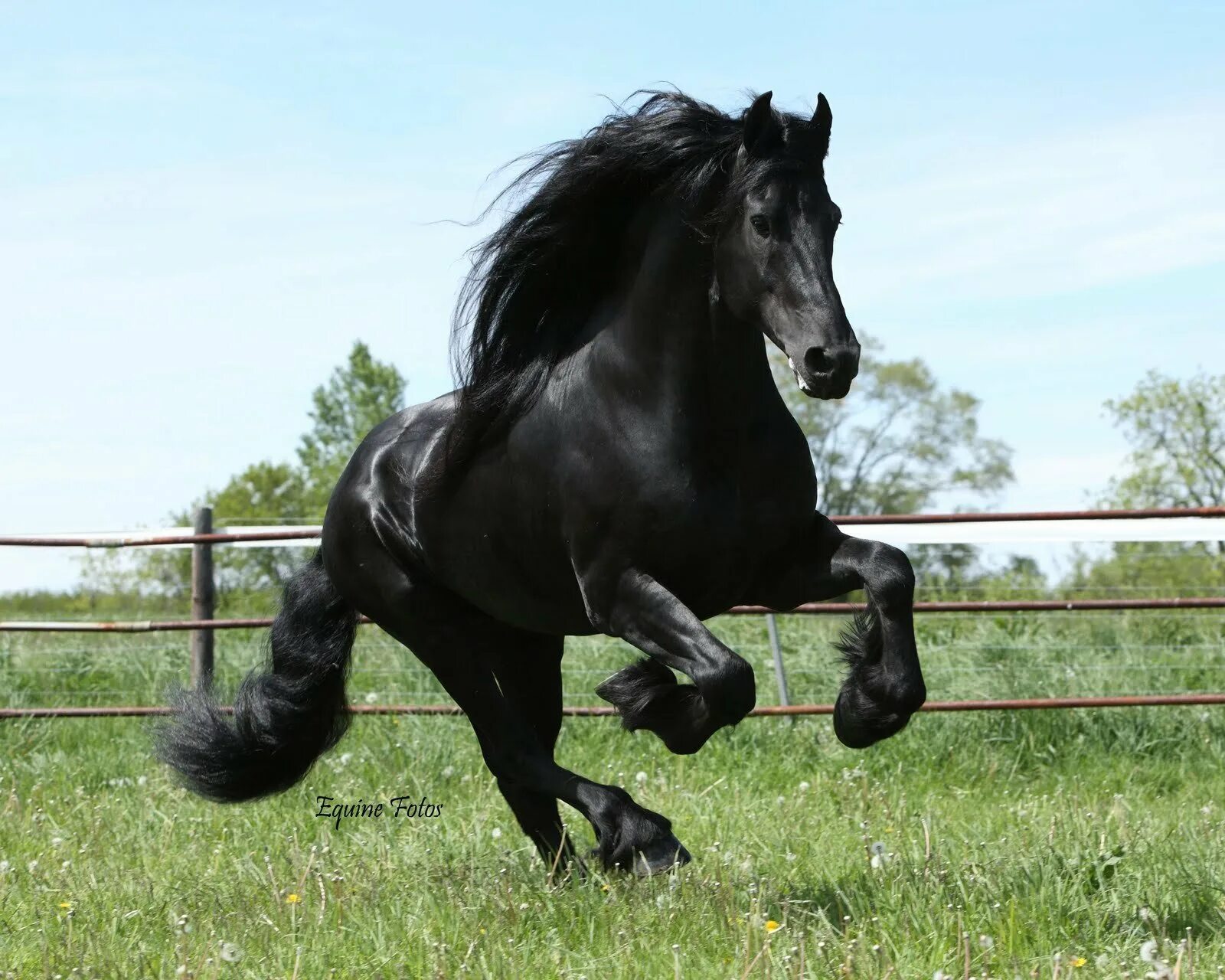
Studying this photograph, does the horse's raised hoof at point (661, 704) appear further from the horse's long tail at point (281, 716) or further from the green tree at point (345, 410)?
the green tree at point (345, 410)

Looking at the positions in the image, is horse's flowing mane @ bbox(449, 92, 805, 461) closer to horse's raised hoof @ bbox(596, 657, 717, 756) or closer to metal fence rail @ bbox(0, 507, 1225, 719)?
horse's raised hoof @ bbox(596, 657, 717, 756)

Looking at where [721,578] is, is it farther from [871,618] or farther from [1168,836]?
[1168,836]

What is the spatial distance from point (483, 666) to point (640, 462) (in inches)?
49.6

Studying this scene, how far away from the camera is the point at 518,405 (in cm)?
423

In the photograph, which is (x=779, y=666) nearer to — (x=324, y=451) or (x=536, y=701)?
(x=536, y=701)

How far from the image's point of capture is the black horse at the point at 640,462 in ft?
11.9

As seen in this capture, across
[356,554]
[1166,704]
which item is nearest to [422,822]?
[356,554]

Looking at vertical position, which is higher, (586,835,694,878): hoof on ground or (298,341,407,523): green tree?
(298,341,407,523): green tree

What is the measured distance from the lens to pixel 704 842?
522 centimetres

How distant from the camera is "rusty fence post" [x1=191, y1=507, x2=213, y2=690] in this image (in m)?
8.27

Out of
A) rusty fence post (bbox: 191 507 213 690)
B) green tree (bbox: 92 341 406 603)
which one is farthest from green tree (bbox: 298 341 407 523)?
rusty fence post (bbox: 191 507 213 690)

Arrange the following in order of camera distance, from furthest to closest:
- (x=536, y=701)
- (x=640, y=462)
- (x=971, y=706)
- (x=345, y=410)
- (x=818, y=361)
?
(x=345, y=410)
(x=971, y=706)
(x=536, y=701)
(x=640, y=462)
(x=818, y=361)

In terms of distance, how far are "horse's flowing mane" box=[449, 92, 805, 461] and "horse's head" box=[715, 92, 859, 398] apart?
1.03ft

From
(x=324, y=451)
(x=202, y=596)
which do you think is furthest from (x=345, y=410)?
(x=202, y=596)
